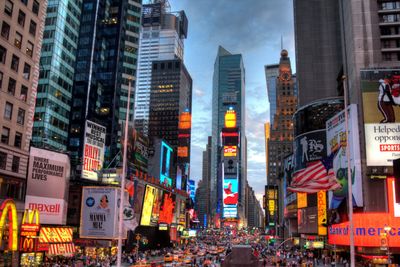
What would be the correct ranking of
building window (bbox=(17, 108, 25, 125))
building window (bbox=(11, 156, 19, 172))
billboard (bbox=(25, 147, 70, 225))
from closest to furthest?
building window (bbox=(11, 156, 19, 172)) < building window (bbox=(17, 108, 25, 125)) < billboard (bbox=(25, 147, 70, 225))

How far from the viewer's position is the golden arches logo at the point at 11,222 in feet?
127

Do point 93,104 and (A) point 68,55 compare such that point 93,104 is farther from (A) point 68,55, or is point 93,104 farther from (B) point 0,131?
(B) point 0,131

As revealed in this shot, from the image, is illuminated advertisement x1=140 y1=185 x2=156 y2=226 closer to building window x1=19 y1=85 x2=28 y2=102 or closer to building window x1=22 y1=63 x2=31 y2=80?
building window x1=19 y1=85 x2=28 y2=102

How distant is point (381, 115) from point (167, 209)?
5983 cm

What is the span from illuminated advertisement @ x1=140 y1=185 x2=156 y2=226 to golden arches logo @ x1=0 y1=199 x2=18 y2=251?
44526mm

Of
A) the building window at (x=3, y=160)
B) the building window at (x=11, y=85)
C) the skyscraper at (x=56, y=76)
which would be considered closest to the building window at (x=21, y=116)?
the building window at (x=11, y=85)

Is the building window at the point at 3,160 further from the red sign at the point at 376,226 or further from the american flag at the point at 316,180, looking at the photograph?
the red sign at the point at 376,226

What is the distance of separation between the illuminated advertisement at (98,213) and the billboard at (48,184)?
7.20 metres

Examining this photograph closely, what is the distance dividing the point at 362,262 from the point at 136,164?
46.7m

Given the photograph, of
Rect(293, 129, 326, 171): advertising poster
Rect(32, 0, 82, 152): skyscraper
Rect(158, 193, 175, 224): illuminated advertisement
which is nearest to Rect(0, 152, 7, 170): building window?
Rect(32, 0, 82, 152): skyscraper

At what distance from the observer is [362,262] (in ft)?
201

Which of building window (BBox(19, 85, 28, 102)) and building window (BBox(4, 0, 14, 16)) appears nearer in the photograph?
building window (BBox(4, 0, 14, 16))

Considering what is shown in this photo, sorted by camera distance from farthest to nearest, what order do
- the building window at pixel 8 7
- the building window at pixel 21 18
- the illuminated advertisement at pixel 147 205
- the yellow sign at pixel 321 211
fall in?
the yellow sign at pixel 321 211 < the illuminated advertisement at pixel 147 205 < the building window at pixel 21 18 < the building window at pixel 8 7

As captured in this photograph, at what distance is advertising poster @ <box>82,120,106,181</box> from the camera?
61.6m
